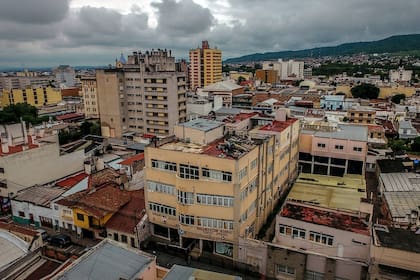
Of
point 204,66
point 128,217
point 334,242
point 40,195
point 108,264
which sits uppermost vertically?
point 204,66

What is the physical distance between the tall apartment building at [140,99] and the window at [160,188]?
1601 inches

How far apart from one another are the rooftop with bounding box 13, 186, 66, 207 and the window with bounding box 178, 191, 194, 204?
14948 mm

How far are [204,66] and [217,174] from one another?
4732 inches

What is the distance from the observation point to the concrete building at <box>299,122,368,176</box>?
3925 centimetres

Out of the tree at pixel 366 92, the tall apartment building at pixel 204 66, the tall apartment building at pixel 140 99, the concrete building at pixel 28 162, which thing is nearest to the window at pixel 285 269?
the concrete building at pixel 28 162

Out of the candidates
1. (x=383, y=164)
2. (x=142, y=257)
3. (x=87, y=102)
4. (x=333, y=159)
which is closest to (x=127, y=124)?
(x=87, y=102)

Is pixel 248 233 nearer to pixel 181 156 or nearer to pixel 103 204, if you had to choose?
pixel 181 156

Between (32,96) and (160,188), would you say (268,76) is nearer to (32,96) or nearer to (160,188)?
(32,96)

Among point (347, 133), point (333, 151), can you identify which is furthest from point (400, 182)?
point (347, 133)

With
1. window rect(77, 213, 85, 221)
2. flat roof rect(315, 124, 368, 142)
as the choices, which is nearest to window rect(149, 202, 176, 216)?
window rect(77, 213, 85, 221)

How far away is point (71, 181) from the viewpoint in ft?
121

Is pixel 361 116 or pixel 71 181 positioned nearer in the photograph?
pixel 71 181

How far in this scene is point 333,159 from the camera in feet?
133

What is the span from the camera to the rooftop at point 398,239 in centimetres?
1838
